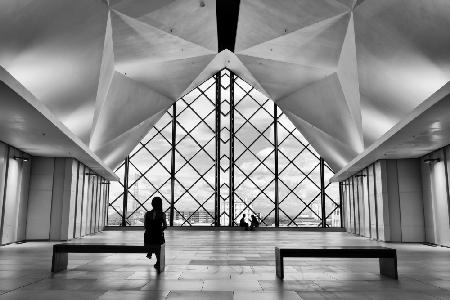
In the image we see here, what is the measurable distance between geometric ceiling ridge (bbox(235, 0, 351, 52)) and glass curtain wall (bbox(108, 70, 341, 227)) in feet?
41.0

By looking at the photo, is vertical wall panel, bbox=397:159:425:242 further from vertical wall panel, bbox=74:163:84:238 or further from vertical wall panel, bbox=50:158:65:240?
vertical wall panel, bbox=50:158:65:240

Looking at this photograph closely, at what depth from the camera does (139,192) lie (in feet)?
108

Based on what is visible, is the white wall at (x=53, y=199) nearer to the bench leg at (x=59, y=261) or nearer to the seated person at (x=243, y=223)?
the bench leg at (x=59, y=261)

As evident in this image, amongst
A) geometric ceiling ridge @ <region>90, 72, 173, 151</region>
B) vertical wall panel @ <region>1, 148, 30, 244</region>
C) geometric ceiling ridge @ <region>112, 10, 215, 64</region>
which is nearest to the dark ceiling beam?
geometric ceiling ridge @ <region>112, 10, 215, 64</region>

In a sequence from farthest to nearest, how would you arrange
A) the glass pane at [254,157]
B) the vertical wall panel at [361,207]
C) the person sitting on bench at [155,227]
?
1. the glass pane at [254,157]
2. the vertical wall panel at [361,207]
3. the person sitting on bench at [155,227]

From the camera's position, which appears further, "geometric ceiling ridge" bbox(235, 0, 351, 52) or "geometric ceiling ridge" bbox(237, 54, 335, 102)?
"geometric ceiling ridge" bbox(237, 54, 335, 102)

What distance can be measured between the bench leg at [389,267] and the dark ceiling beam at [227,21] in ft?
51.0

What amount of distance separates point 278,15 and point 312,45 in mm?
2281

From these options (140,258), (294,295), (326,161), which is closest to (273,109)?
(326,161)

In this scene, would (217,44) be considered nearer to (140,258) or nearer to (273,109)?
(273,109)

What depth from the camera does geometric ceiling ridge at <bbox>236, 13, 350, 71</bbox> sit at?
660 inches

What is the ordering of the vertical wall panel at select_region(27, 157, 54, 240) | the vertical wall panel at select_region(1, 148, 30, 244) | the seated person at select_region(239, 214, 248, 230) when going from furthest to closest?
the seated person at select_region(239, 214, 248, 230), the vertical wall panel at select_region(27, 157, 54, 240), the vertical wall panel at select_region(1, 148, 30, 244)

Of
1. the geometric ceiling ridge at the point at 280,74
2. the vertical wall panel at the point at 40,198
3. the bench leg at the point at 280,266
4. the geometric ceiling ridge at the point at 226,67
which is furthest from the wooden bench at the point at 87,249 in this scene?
the geometric ceiling ridge at the point at 226,67

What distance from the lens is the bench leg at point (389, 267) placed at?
8555mm
